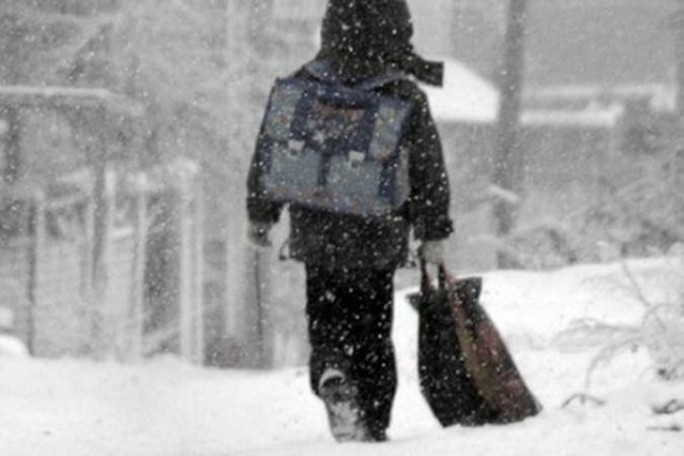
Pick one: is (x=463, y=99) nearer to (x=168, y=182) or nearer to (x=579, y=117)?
(x=579, y=117)

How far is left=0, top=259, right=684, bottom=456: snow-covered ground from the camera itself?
14.7 feet

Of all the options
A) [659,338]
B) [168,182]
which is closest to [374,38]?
[659,338]

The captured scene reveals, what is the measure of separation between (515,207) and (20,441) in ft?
66.5

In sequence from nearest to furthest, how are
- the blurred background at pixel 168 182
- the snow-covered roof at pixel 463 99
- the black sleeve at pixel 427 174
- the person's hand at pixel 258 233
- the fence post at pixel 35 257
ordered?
the black sleeve at pixel 427 174, the person's hand at pixel 258 233, the blurred background at pixel 168 182, the fence post at pixel 35 257, the snow-covered roof at pixel 463 99

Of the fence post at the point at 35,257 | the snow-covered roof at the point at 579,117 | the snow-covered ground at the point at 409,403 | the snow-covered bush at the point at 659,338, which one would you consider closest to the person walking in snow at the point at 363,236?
the snow-covered ground at the point at 409,403

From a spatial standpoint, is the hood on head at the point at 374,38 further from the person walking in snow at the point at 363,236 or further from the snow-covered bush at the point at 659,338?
the snow-covered bush at the point at 659,338

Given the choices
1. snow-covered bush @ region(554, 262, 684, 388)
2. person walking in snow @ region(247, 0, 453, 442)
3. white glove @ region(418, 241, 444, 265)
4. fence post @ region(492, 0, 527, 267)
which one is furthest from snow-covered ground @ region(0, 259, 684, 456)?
fence post @ region(492, 0, 527, 267)

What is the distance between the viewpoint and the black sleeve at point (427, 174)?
5223 mm

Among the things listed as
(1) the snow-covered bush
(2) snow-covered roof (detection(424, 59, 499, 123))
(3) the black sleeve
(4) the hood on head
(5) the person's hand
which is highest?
(4) the hood on head

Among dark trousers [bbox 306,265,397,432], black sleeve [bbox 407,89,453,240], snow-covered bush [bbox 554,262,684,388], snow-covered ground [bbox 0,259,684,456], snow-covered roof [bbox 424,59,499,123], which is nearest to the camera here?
snow-covered ground [bbox 0,259,684,456]

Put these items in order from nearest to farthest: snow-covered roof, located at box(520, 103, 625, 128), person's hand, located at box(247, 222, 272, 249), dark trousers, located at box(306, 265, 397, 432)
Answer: dark trousers, located at box(306, 265, 397, 432) < person's hand, located at box(247, 222, 272, 249) < snow-covered roof, located at box(520, 103, 625, 128)

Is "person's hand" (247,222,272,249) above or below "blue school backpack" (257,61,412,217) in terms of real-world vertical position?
below

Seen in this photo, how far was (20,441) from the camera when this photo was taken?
303 inches

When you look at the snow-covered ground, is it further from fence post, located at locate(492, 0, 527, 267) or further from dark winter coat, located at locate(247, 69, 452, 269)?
fence post, located at locate(492, 0, 527, 267)
